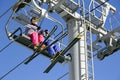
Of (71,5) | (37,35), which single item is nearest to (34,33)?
(37,35)

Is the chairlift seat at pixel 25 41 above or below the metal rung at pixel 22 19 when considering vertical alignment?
below

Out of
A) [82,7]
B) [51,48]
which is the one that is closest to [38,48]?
[51,48]

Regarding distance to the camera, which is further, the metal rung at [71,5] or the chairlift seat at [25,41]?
the metal rung at [71,5]

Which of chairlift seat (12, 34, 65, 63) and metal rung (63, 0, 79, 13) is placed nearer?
chairlift seat (12, 34, 65, 63)

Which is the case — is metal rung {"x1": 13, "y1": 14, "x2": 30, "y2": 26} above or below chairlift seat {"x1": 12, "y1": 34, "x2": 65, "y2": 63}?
above

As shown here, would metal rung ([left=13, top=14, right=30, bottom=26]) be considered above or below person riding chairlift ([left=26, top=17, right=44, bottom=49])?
above

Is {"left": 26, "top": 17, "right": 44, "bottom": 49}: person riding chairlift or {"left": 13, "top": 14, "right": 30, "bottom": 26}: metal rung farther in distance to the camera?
{"left": 26, "top": 17, "right": 44, "bottom": 49}: person riding chairlift

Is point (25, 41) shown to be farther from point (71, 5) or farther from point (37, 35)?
point (71, 5)

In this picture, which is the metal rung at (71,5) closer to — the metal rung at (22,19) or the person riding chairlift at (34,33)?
the person riding chairlift at (34,33)

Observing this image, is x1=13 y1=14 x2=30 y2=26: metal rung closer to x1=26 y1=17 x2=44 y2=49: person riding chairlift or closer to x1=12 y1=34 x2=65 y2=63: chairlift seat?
x1=26 y1=17 x2=44 y2=49: person riding chairlift

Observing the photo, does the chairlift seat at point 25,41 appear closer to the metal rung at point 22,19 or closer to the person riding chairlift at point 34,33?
the person riding chairlift at point 34,33

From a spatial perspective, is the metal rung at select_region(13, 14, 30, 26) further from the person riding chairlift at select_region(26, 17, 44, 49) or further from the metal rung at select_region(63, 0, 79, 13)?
the metal rung at select_region(63, 0, 79, 13)

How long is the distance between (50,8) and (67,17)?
2.52 feet

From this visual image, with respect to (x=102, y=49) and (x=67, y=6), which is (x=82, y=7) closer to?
(x=67, y=6)
